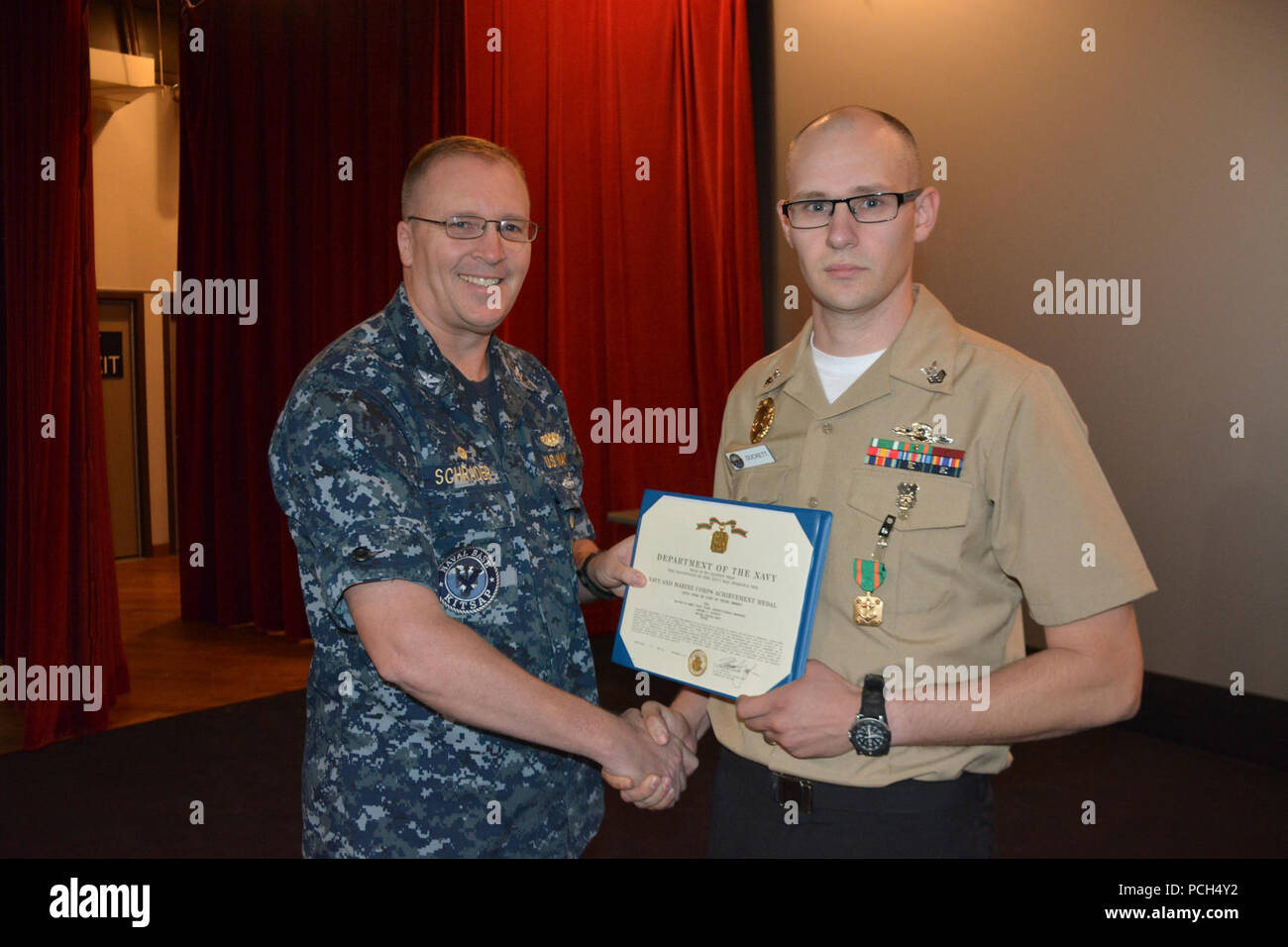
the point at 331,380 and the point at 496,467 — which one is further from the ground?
the point at 331,380

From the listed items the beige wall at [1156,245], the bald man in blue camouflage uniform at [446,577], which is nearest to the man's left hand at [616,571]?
the bald man in blue camouflage uniform at [446,577]

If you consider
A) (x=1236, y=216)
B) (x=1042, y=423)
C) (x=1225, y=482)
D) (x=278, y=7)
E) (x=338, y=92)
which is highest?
(x=278, y=7)

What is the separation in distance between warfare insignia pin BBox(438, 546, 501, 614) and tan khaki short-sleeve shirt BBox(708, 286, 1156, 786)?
1.41ft

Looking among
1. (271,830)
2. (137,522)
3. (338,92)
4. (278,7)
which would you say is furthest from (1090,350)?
(137,522)

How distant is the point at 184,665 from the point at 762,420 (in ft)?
15.4

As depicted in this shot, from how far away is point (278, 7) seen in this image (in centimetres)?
594

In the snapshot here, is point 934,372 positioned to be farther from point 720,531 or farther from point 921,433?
point 720,531

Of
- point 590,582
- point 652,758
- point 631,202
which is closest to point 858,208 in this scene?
point 590,582

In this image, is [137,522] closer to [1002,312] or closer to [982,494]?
[1002,312]

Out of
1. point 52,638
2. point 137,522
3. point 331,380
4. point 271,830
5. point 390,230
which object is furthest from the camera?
point 137,522

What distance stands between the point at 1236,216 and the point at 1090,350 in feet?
2.40

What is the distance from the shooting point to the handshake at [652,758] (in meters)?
1.67

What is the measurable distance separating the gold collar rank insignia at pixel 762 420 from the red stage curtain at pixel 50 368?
3515 mm

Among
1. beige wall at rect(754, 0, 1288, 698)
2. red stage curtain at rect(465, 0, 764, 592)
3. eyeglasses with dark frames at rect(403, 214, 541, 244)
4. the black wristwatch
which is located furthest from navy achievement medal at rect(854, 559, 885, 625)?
red stage curtain at rect(465, 0, 764, 592)
